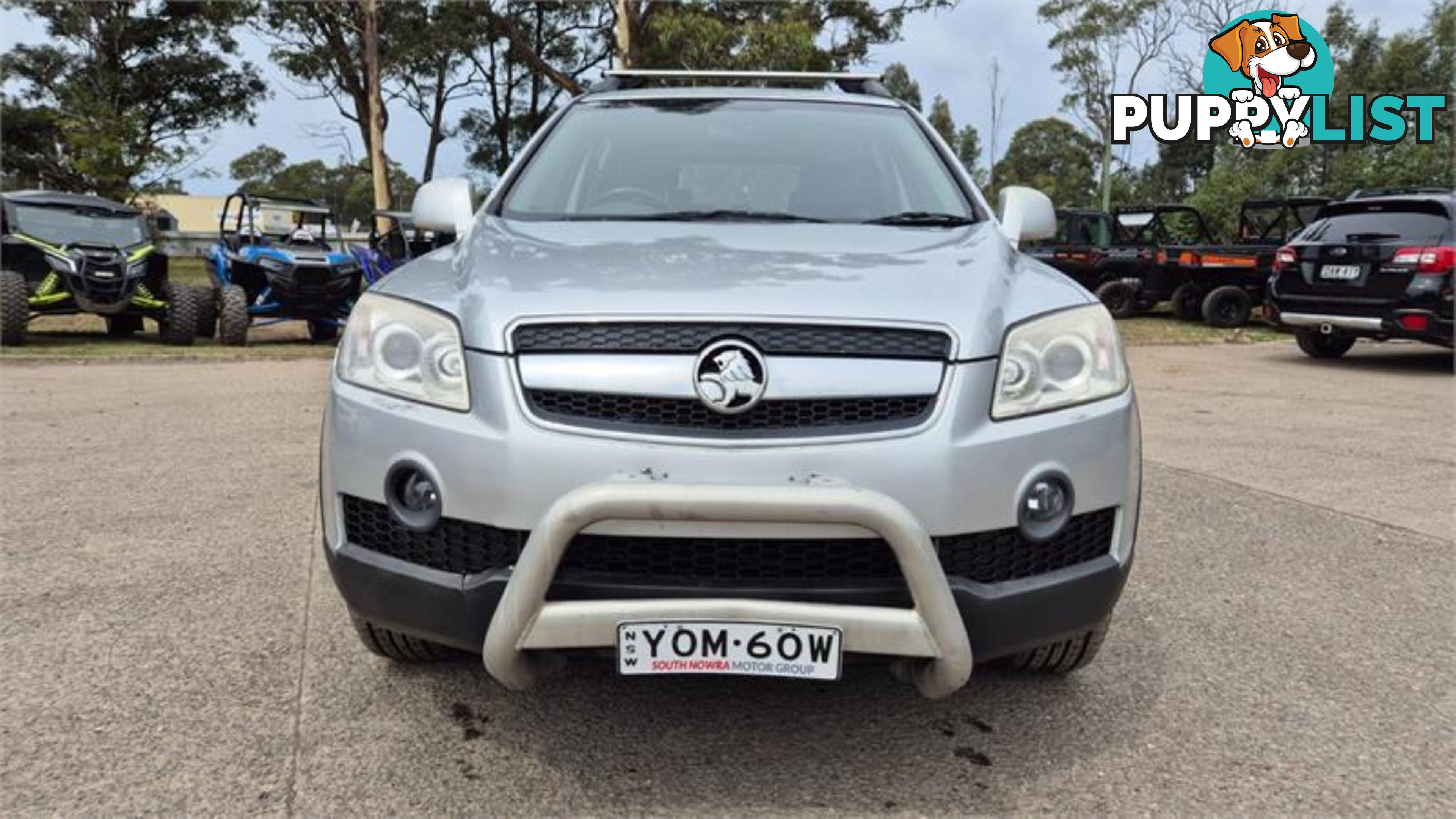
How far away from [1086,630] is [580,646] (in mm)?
1051

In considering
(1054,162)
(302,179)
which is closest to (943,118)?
(1054,162)

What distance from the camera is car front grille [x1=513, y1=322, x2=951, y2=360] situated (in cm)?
198

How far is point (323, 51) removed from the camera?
79.4 ft

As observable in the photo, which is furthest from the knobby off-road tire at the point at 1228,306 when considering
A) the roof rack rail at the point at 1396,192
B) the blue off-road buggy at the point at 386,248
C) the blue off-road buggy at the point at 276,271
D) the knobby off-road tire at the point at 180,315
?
the knobby off-road tire at the point at 180,315

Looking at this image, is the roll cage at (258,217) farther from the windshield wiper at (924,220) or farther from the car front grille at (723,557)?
the car front grille at (723,557)

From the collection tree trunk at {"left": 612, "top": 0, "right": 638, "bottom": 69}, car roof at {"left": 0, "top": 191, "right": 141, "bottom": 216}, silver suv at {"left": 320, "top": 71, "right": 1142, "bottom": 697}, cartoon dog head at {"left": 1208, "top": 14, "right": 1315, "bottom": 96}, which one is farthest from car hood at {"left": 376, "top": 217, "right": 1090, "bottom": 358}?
cartoon dog head at {"left": 1208, "top": 14, "right": 1315, "bottom": 96}

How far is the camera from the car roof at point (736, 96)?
3.46 metres

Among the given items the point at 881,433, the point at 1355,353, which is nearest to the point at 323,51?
the point at 1355,353

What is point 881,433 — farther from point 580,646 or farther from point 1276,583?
point 1276,583

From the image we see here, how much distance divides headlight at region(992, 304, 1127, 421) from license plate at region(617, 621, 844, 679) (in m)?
0.56

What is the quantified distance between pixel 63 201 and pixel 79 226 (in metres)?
0.33

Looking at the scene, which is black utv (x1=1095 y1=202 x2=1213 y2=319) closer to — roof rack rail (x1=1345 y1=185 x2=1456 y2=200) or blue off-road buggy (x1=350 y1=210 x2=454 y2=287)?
roof rack rail (x1=1345 y1=185 x2=1456 y2=200)

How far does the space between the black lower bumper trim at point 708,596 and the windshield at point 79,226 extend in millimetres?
11266

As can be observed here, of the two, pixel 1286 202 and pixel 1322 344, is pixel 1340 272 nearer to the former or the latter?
pixel 1322 344
